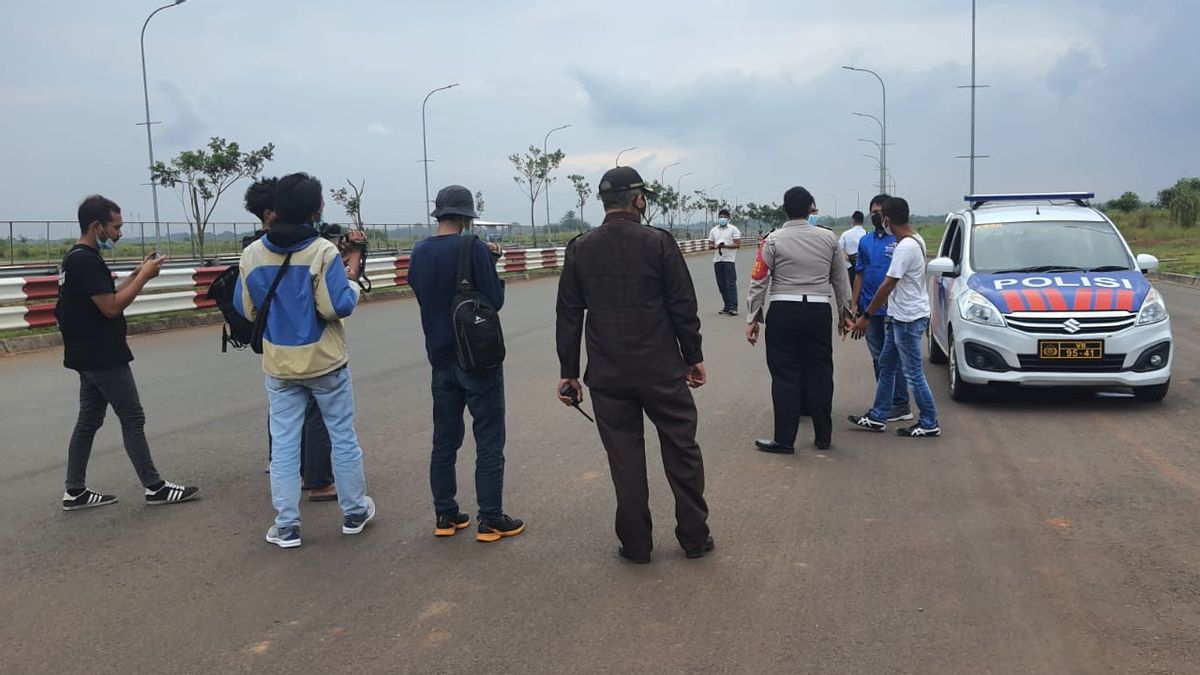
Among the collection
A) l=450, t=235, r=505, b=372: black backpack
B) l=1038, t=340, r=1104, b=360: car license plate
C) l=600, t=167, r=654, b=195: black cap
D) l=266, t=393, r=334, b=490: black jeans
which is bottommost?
l=266, t=393, r=334, b=490: black jeans

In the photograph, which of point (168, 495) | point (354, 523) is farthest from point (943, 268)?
point (168, 495)

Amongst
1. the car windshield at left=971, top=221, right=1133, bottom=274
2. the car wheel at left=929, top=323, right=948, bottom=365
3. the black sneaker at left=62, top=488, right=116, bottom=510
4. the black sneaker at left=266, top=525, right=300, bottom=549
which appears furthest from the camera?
the car wheel at left=929, top=323, right=948, bottom=365

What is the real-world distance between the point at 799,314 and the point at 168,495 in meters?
4.25

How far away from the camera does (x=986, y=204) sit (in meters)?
10.4

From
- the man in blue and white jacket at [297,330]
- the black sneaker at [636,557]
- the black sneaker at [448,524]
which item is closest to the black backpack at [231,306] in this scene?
the man in blue and white jacket at [297,330]

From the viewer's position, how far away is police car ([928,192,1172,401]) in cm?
778

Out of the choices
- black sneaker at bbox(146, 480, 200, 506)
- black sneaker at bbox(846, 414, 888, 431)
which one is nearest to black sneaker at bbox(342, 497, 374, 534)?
black sneaker at bbox(146, 480, 200, 506)

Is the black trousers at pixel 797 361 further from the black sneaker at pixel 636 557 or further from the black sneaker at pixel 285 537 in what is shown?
the black sneaker at pixel 285 537

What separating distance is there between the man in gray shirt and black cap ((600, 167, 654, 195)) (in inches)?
92.4

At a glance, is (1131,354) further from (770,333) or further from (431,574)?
(431,574)

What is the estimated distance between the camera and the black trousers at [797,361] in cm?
673

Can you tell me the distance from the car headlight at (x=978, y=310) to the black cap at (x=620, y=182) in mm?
4602

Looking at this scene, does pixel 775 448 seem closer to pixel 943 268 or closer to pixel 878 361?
pixel 878 361

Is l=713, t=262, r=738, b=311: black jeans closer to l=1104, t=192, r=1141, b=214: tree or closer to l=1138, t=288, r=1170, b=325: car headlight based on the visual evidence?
l=1138, t=288, r=1170, b=325: car headlight
